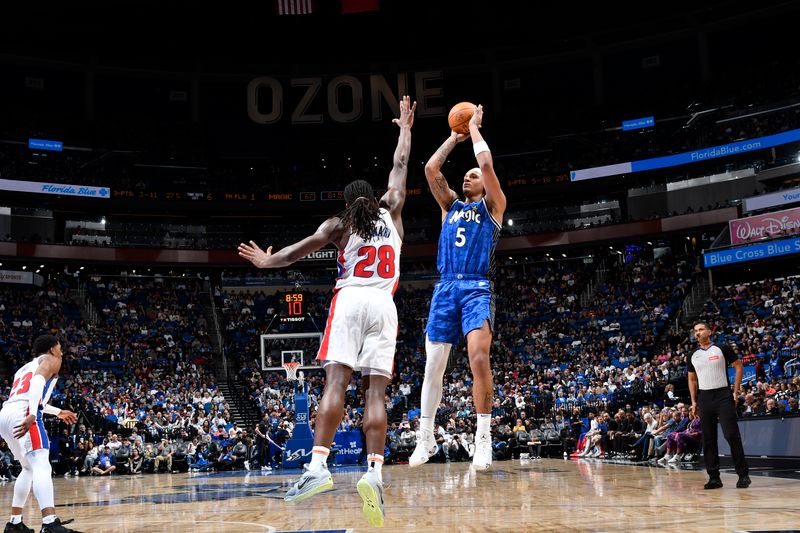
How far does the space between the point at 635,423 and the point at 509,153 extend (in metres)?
24.0

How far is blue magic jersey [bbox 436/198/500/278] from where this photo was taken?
709 cm

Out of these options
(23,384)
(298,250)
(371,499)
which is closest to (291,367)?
(23,384)

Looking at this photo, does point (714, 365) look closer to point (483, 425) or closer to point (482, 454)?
point (483, 425)

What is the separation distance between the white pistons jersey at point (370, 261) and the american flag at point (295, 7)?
32.5 metres

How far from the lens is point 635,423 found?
21047 mm

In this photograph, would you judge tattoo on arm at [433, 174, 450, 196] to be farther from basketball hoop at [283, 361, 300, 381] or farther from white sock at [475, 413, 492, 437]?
basketball hoop at [283, 361, 300, 381]

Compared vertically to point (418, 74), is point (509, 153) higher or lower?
lower

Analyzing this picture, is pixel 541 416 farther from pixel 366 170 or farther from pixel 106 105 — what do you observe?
pixel 106 105

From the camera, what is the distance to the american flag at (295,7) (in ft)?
119

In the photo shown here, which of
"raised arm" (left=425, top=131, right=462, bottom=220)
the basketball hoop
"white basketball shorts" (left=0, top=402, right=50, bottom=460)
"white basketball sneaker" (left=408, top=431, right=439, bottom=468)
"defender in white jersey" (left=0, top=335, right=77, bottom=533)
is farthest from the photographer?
the basketball hoop

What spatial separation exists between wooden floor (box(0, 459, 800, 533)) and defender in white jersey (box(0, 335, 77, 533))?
→ 667mm

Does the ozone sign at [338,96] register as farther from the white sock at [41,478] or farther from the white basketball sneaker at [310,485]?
the white basketball sneaker at [310,485]

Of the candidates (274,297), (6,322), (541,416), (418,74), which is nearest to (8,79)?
(6,322)

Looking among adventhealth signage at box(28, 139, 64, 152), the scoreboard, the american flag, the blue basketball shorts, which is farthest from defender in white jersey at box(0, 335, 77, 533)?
adventhealth signage at box(28, 139, 64, 152)
